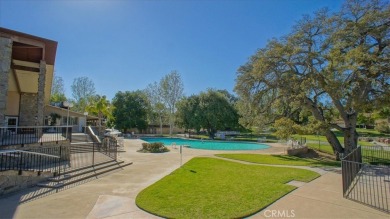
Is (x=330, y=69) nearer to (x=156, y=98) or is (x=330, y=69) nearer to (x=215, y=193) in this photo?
(x=215, y=193)

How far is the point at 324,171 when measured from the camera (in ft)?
38.4

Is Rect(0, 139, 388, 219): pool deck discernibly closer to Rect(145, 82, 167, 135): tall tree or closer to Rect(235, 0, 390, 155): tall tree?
Rect(235, 0, 390, 155): tall tree

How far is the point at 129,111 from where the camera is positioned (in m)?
46.8

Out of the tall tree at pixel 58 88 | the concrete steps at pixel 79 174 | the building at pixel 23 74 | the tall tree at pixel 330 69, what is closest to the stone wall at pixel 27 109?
the building at pixel 23 74

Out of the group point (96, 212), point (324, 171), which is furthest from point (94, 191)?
point (324, 171)

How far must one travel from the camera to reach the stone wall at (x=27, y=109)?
60.8 ft

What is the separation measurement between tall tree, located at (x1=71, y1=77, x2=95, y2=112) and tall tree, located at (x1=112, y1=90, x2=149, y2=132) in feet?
25.1

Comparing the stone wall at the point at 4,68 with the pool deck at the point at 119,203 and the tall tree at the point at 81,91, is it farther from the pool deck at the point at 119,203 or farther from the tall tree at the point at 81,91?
the tall tree at the point at 81,91

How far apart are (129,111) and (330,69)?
38869mm

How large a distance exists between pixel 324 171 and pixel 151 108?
143 feet

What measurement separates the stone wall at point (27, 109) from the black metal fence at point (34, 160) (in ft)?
28.8

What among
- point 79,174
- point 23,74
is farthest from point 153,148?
point 23,74

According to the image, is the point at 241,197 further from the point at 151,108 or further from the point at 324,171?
the point at 151,108

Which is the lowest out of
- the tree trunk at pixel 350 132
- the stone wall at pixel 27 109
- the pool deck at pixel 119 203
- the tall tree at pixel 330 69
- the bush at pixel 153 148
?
the pool deck at pixel 119 203
